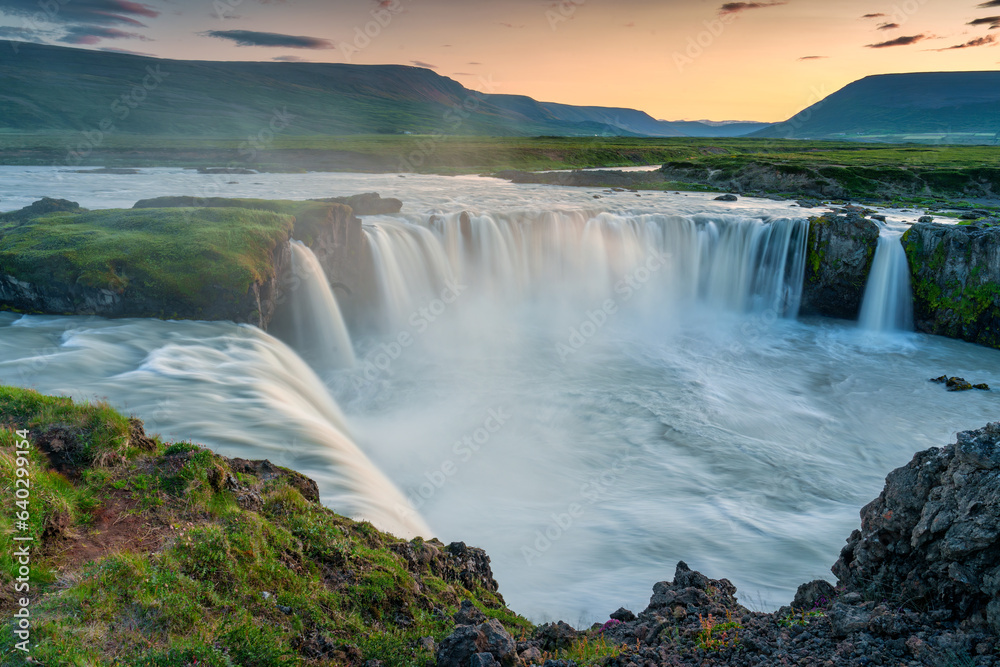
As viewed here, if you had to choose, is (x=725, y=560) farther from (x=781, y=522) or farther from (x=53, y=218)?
(x=53, y=218)

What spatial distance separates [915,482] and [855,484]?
29.1 ft

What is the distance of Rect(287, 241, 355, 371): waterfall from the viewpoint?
19891 millimetres

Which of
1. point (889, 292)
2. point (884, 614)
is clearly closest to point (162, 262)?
point (884, 614)

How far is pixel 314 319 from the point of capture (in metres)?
20.3

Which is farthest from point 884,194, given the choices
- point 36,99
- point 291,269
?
point 36,99

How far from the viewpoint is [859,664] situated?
5371 millimetres

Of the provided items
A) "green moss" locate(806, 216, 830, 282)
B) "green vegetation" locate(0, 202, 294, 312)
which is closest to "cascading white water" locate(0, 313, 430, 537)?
"green vegetation" locate(0, 202, 294, 312)

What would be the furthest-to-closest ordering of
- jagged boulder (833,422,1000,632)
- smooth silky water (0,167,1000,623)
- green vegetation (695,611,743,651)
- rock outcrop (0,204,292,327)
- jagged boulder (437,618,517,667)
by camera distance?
rock outcrop (0,204,292,327)
smooth silky water (0,167,1000,623)
green vegetation (695,611,743,651)
jagged boulder (833,422,1000,632)
jagged boulder (437,618,517,667)

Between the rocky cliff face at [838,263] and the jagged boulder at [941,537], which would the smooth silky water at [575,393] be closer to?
the rocky cliff face at [838,263]

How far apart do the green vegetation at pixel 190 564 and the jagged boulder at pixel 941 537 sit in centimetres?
449

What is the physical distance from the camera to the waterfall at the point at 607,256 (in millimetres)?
27219

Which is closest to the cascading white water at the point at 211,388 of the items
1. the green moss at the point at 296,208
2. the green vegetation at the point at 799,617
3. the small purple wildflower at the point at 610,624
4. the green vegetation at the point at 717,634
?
the small purple wildflower at the point at 610,624

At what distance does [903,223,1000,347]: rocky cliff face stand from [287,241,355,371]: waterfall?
25011 mm

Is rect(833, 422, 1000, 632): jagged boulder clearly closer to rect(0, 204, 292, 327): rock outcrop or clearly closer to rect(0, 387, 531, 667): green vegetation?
rect(0, 387, 531, 667): green vegetation
